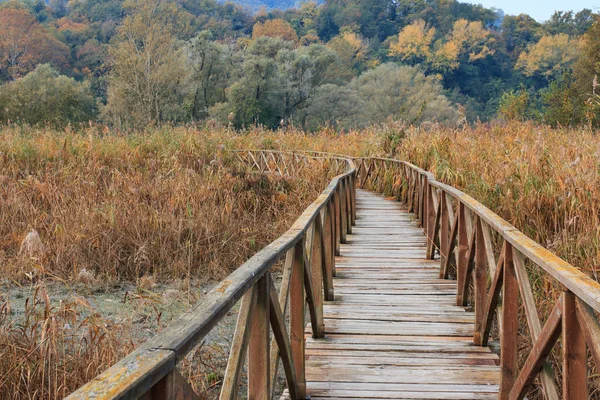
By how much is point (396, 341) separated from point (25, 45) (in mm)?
55544

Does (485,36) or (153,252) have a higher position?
(485,36)

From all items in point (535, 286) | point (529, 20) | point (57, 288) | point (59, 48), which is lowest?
point (57, 288)

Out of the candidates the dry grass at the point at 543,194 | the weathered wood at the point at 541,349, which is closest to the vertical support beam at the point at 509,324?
the weathered wood at the point at 541,349

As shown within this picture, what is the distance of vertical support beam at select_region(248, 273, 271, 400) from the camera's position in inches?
84.6

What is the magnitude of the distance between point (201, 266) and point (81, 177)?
118 inches

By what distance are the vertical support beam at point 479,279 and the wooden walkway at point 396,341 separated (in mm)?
125

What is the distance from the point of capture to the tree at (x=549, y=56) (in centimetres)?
6706

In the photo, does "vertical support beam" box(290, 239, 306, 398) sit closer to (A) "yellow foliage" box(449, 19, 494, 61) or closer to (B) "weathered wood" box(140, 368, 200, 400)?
(B) "weathered wood" box(140, 368, 200, 400)

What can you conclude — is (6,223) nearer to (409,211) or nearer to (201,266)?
(201,266)

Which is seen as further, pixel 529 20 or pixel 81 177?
pixel 529 20

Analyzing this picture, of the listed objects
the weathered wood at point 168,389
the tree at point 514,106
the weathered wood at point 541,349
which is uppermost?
the tree at point 514,106

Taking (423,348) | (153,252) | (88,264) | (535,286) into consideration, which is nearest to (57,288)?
(88,264)

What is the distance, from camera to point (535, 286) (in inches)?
170

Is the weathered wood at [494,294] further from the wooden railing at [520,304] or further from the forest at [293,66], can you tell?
the forest at [293,66]
